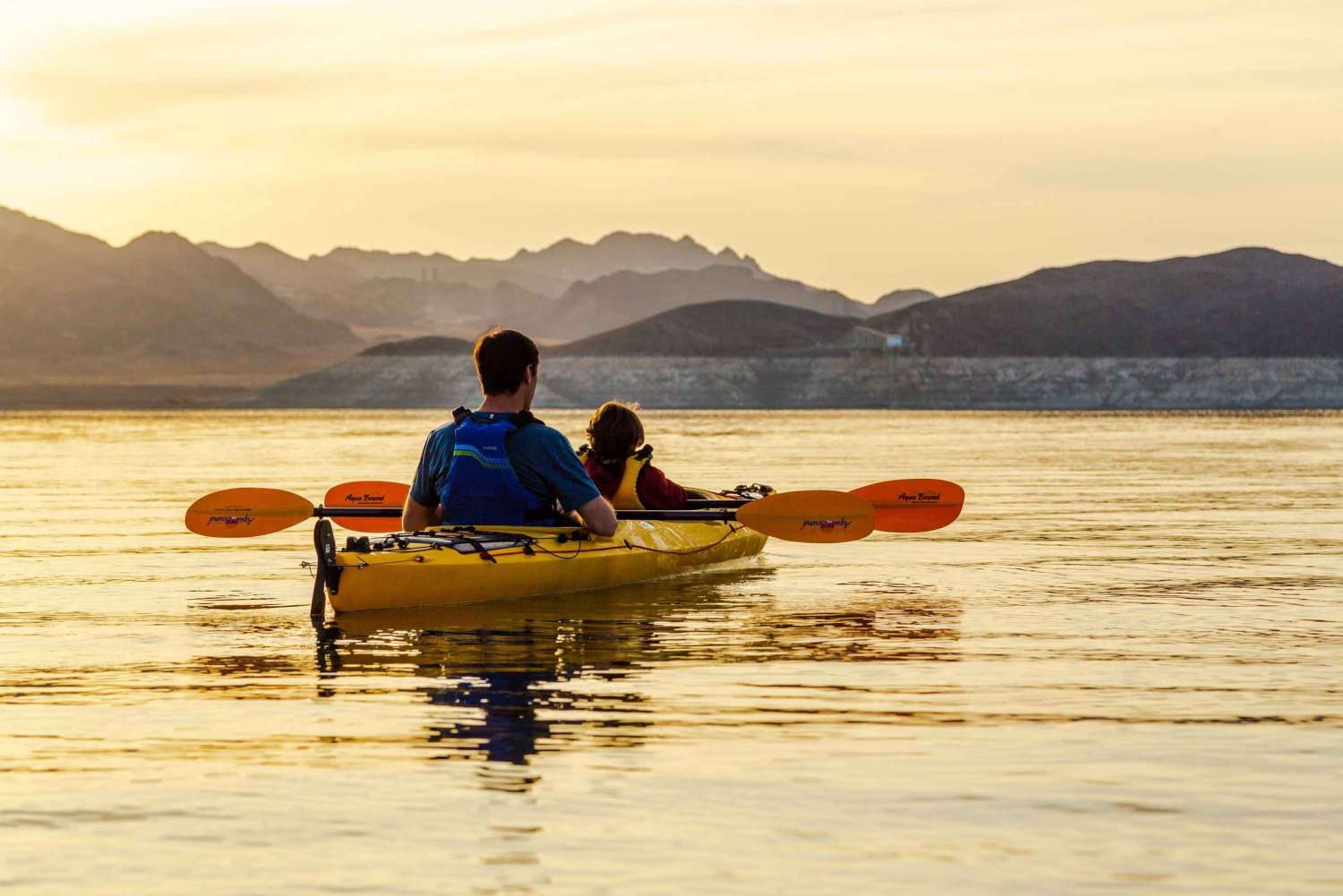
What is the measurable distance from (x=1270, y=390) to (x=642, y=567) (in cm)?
16164

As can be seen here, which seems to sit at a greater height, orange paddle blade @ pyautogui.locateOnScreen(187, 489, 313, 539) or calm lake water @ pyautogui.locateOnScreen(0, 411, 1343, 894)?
orange paddle blade @ pyautogui.locateOnScreen(187, 489, 313, 539)

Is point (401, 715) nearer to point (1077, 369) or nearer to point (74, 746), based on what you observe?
point (74, 746)

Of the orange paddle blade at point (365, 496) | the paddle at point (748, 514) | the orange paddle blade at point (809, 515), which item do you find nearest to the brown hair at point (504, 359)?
the paddle at point (748, 514)

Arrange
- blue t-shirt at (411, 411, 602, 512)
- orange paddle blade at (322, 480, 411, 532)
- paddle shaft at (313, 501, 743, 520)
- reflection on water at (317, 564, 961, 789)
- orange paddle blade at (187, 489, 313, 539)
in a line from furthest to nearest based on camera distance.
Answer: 1. orange paddle blade at (322, 480, 411, 532)
2. orange paddle blade at (187, 489, 313, 539)
3. paddle shaft at (313, 501, 743, 520)
4. blue t-shirt at (411, 411, 602, 512)
5. reflection on water at (317, 564, 961, 789)

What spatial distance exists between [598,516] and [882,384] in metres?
165

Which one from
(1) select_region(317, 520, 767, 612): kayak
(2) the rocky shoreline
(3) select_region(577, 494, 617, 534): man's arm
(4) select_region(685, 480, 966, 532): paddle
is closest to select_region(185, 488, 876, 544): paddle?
(4) select_region(685, 480, 966, 532): paddle

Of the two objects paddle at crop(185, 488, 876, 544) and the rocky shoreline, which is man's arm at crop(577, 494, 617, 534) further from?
the rocky shoreline

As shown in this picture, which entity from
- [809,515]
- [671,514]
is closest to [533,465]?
[671,514]

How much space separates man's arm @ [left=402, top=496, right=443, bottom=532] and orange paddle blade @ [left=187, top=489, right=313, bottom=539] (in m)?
2.99

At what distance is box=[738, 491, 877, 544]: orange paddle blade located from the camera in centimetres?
1680

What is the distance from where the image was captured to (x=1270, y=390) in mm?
168500

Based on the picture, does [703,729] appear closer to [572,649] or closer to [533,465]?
[572,649]

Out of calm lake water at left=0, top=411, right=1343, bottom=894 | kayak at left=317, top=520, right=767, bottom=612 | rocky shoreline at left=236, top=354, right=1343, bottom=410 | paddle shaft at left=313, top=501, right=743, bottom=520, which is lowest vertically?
calm lake water at left=0, top=411, right=1343, bottom=894

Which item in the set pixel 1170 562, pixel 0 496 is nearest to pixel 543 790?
pixel 1170 562
